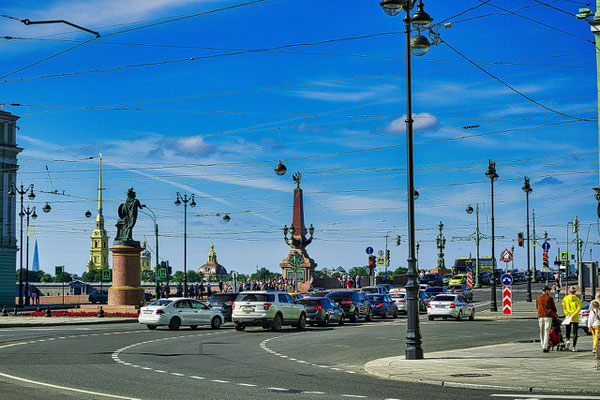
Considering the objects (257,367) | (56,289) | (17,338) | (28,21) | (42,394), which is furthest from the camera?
(56,289)

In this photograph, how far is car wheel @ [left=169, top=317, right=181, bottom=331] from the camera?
121ft

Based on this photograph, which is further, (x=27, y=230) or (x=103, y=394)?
(x=27, y=230)

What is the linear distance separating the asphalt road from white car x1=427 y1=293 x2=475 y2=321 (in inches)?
326

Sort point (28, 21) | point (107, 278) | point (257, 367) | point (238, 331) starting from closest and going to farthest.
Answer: point (257, 367), point (28, 21), point (238, 331), point (107, 278)

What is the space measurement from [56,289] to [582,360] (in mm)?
162235

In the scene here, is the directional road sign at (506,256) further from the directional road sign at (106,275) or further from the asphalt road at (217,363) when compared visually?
the directional road sign at (106,275)

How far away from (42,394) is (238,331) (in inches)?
873

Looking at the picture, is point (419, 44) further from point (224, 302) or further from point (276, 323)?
point (224, 302)

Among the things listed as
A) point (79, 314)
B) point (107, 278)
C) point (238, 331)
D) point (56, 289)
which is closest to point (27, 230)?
point (107, 278)

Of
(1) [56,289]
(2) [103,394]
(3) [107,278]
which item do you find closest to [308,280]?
(3) [107,278]

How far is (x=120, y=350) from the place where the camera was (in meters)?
24.3

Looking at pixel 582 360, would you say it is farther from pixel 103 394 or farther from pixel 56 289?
pixel 56 289

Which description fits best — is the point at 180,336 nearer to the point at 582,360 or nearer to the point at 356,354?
the point at 356,354

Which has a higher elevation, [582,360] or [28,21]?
[28,21]
